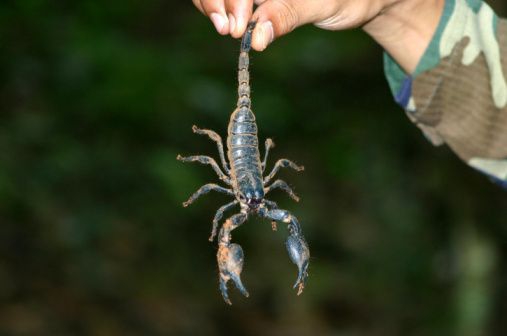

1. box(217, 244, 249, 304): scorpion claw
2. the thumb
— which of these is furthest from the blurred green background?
box(217, 244, 249, 304): scorpion claw

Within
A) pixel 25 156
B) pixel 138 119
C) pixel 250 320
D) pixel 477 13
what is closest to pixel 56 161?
pixel 25 156

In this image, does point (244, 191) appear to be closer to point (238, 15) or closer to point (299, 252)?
point (299, 252)

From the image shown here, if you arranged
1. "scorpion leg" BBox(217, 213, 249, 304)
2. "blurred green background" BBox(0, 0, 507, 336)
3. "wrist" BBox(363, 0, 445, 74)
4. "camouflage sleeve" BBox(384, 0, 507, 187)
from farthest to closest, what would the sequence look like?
"blurred green background" BBox(0, 0, 507, 336)
"camouflage sleeve" BBox(384, 0, 507, 187)
"wrist" BBox(363, 0, 445, 74)
"scorpion leg" BBox(217, 213, 249, 304)

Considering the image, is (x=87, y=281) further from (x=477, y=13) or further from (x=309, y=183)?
(x=477, y=13)

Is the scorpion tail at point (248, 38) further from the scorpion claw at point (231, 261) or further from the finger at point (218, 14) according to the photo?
the scorpion claw at point (231, 261)

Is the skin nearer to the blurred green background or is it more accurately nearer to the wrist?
the wrist

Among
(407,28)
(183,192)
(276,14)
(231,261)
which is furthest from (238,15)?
(183,192)

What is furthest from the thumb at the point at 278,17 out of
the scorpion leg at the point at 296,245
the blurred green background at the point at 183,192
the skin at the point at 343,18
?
the blurred green background at the point at 183,192
